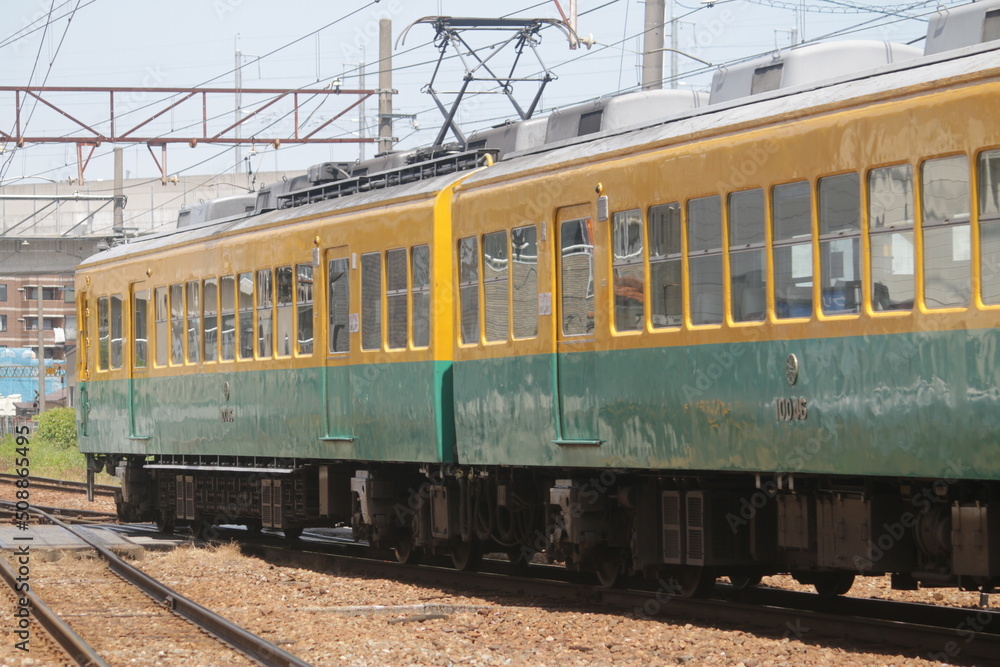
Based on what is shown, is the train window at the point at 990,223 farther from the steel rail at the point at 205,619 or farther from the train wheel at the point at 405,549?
the train wheel at the point at 405,549

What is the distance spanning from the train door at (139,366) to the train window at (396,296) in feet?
22.1

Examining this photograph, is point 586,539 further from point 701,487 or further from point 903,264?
point 903,264

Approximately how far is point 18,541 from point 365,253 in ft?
19.4

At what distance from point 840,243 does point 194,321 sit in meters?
11.5

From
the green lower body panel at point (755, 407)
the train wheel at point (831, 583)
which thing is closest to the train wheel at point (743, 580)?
the train wheel at point (831, 583)

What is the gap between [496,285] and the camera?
45.2 ft

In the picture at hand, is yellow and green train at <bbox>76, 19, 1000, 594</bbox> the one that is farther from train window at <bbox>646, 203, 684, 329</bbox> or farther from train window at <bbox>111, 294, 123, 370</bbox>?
train window at <bbox>111, 294, 123, 370</bbox>

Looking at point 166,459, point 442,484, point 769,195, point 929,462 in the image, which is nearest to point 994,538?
point 929,462

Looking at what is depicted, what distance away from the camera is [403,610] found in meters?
12.4

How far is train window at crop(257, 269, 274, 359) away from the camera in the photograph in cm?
1775

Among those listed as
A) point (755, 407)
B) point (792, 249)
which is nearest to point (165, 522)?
point (755, 407)

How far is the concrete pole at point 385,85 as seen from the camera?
24234 mm

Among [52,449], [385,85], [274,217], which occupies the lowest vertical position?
[52,449]

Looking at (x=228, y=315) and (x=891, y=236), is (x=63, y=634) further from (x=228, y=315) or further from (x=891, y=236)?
(x=228, y=315)
